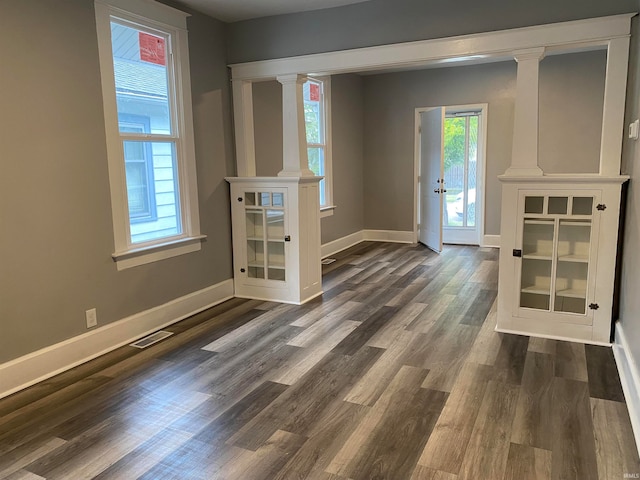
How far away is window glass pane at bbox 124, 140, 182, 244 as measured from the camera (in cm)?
362

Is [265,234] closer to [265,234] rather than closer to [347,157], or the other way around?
[265,234]

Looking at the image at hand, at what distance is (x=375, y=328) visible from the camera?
12.6ft

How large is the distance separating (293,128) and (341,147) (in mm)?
2768

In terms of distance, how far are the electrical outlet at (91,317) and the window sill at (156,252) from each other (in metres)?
0.36

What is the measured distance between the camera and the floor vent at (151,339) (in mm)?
3574

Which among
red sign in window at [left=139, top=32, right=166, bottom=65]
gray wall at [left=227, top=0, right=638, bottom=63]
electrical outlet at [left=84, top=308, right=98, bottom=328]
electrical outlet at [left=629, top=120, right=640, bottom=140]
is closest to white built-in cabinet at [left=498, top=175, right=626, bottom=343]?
electrical outlet at [left=629, top=120, right=640, bottom=140]

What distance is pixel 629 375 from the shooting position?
2672 mm

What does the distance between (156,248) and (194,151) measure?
0.93 m

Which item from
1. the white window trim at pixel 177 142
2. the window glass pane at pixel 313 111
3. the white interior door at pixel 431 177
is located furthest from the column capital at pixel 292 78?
the white interior door at pixel 431 177

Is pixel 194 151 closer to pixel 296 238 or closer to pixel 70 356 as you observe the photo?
pixel 296 238

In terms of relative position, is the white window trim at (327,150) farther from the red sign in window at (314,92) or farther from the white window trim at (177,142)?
the white window trim at (177,142)

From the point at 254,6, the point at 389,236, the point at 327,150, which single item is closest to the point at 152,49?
the point at 254,6

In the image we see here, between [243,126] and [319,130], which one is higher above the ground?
[319,130]

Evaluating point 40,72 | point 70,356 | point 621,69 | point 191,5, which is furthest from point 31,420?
point 621,69
